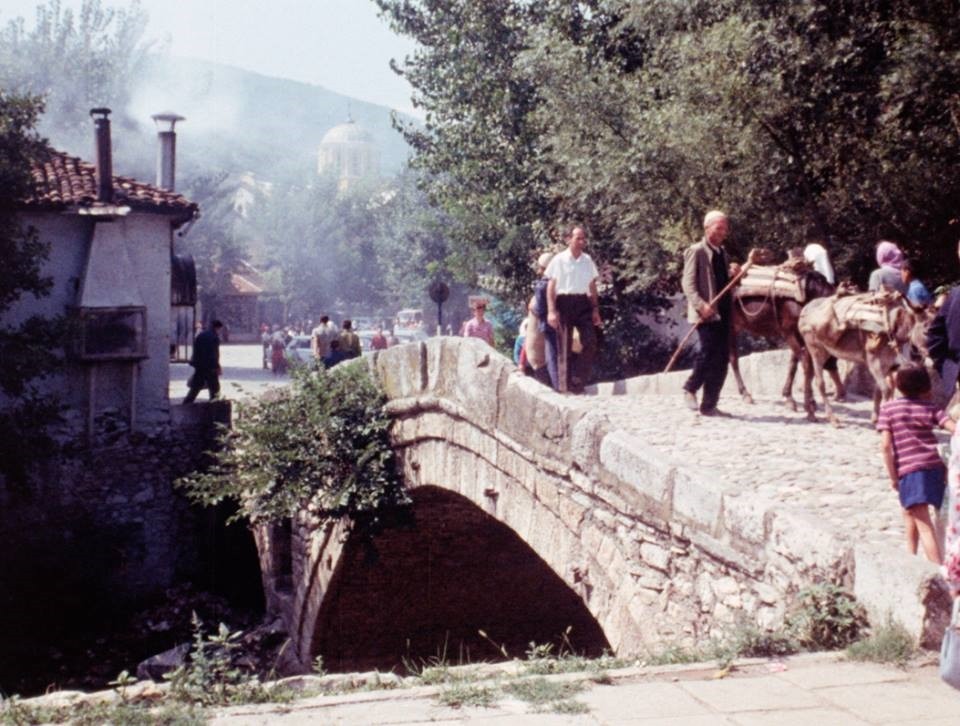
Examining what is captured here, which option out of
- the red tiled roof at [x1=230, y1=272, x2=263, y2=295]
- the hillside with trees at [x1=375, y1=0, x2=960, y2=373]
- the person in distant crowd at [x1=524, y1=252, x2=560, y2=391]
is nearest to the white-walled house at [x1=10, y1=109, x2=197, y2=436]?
the hillside with trees at [x1=375, y1=0, x2=960, y2=373]

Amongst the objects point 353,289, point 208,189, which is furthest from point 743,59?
point 353,289

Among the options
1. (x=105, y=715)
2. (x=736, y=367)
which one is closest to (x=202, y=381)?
(x=736, y=367)

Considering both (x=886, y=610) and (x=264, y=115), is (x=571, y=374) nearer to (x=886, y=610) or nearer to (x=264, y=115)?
(x=886, y=610)

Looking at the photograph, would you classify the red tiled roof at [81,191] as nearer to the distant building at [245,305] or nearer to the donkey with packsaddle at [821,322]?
the donkey with packsaddle at [821,322]

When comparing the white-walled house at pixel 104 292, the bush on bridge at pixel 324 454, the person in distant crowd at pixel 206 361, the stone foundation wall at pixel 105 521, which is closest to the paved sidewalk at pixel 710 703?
the bush on bridge at pixel 324 454

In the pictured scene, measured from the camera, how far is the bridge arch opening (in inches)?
521

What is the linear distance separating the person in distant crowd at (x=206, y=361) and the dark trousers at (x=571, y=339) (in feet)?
33.4

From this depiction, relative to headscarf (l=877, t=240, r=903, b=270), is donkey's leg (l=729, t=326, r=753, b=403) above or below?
below

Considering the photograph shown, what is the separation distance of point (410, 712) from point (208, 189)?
4277 centimetres

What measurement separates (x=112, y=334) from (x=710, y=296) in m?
13.4

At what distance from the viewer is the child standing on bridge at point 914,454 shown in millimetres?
5242

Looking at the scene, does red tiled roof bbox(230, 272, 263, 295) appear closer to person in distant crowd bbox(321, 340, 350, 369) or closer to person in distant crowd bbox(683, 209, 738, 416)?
person in distant crowd bbox(321, 340, 350, 369)

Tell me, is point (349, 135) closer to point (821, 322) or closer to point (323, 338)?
point (323, 338)

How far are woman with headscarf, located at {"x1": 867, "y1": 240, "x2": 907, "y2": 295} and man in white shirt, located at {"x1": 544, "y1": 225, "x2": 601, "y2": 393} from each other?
7.86 ft
